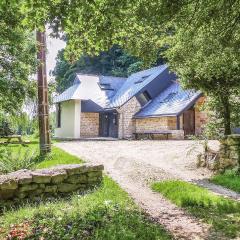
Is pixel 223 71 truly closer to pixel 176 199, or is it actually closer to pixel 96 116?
pixel 176 199

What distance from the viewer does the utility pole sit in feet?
50.0

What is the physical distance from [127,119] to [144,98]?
2883 mm

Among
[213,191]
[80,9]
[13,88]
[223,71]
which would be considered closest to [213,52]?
[223,71]

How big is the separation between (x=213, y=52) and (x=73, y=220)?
20.3ft

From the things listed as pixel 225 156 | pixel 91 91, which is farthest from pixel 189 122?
pixel 225 156

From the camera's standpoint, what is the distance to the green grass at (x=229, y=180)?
969 centimetres

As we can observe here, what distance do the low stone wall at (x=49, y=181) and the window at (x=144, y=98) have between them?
80.3 feet

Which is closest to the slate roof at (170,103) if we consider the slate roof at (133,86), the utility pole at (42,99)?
the slate roof at (133,86)

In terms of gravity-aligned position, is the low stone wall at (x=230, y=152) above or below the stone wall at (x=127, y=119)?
below

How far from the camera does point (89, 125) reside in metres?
35.4

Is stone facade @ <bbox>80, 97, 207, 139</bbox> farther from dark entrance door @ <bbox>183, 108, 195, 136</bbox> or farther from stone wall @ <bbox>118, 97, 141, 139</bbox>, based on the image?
dark entrance door @ <bbox>183, 108, 195, 136</bbox>

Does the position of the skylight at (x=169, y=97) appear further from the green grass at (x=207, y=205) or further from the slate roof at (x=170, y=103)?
the green grass at (x=207, y=205)

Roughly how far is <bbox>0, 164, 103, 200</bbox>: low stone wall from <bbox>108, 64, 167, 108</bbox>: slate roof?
23.2 m

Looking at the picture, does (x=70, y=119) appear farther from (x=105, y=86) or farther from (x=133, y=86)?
(x=133, y=86)
